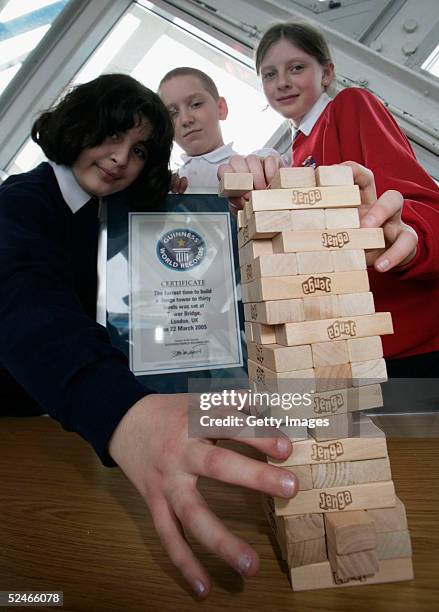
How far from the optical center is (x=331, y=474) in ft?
1.49

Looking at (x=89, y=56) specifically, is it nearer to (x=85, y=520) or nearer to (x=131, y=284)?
(x=131, y=284)

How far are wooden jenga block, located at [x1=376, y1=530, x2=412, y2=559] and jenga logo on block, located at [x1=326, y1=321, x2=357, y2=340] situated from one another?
0.23 metres

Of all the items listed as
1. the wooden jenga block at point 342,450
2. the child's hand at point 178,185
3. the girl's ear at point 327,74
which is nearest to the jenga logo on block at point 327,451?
the wooden jenga block at point 342,450

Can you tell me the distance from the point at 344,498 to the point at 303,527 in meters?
0.06

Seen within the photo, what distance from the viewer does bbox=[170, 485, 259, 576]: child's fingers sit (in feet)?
1.17

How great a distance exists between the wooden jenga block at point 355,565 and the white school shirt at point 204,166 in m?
Result: 1.31

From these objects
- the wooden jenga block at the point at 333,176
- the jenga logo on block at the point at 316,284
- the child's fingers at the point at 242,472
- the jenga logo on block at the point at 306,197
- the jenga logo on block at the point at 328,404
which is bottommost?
the child's fingers at the point at 242,472

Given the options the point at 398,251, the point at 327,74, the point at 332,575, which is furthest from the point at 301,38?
the point at 332,575

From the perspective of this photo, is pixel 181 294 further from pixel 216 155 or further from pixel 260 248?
pixel 216 155

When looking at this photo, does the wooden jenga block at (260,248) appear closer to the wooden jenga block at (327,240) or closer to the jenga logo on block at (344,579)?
the wooden jenga block at (327,240)

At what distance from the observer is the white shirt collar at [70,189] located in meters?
1.00

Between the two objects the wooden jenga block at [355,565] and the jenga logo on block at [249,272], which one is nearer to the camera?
the wooden jenga block at [355,565]

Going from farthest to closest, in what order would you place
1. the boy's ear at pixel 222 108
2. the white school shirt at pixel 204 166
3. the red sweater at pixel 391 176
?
the boy's ear at pixel 222 108, the white school shirt at pixel 204 166, the red sweater at pixel 391 176

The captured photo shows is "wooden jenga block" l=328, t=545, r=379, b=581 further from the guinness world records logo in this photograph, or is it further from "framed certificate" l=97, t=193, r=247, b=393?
the guinness world records logo
